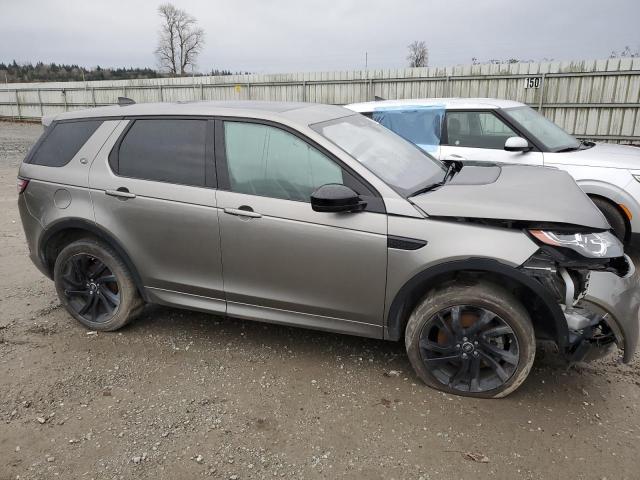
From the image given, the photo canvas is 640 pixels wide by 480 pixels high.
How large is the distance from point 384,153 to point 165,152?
156cm

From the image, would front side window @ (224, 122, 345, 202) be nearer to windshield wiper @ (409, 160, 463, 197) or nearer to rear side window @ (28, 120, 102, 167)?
windshield wiper @ (409, 160, 463, 197)

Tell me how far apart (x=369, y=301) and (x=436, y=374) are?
2.01ft

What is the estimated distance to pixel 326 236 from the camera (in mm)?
3047

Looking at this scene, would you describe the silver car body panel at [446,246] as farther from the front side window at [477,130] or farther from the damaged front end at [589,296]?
the front side window at [477,130]

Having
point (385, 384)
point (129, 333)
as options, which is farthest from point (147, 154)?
point (385, 384)

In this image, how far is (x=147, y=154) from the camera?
11.8 ft

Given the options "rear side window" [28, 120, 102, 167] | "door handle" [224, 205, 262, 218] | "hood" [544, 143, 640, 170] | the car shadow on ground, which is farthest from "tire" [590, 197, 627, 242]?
"rear side window" [28, 120, 102, 167]

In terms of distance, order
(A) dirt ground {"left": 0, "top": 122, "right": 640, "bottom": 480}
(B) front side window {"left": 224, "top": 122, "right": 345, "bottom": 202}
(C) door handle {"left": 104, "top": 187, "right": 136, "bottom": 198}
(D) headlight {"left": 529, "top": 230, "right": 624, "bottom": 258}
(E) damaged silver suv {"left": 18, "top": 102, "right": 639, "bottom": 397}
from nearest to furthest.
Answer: (A) dirt ground {"left": 0, "top": 122, "right": 640, "bottom": 480}, (D) headlight {"left": 529, "top": 230, "right": 624, "bottom": 258}, (E) damaged silver suv {"left": 18, "top": 102, "right": 639, "bottom": 397}, (B) front side window {"left": 224, "top": 122, "right": 345, "bottom": 202}, (C) door handle {"left": 104, "top": 187, "right": 136, "bottom": 198}

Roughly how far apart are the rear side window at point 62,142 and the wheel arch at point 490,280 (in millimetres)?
2676

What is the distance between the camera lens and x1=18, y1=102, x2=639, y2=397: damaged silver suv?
2797 millimetres

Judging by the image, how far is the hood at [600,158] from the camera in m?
5.25

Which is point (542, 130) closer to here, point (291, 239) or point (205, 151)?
point (291, 239)

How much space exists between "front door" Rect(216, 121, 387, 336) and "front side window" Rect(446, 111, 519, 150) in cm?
356

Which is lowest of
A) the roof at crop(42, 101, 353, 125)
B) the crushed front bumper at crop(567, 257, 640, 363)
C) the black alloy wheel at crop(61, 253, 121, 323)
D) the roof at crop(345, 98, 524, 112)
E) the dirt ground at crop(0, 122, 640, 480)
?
the dirt ground at crop(0, 122, 640, 480)
